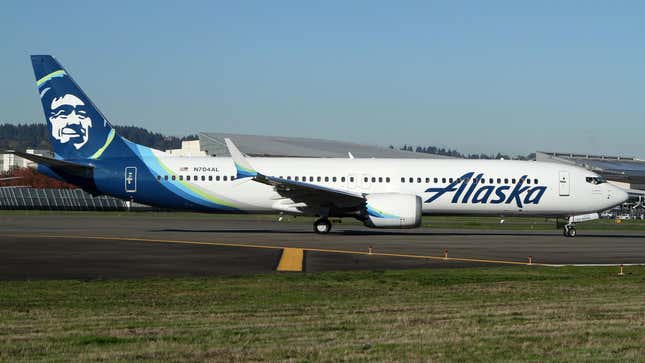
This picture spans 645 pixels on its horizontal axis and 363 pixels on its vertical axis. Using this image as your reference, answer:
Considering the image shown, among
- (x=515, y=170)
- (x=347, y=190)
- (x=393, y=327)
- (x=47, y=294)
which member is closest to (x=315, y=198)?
(x=347, y=190)

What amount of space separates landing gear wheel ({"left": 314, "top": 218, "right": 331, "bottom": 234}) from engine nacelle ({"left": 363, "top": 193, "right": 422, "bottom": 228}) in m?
2.52

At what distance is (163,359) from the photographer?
9.04 m

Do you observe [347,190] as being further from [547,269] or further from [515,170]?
Result: [547,269]

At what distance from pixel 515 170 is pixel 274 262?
62.5 ft

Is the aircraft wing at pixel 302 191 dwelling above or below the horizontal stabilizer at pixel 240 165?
below

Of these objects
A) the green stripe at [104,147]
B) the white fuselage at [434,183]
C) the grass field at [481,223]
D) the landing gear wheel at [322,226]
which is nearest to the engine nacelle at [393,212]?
the white fuselage at [434,183]

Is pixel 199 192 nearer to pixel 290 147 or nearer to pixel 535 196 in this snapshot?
pixel 535 196

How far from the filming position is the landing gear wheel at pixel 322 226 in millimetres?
37656

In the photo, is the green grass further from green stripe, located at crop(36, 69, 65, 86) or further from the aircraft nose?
green stripe, located at crop(36, 69, 65, 86)

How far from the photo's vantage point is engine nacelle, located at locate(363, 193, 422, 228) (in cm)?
3553

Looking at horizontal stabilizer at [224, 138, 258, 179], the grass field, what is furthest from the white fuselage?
the grass field

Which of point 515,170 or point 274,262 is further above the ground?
point 515,170

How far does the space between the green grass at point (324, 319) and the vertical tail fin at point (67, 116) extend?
21.6 metres

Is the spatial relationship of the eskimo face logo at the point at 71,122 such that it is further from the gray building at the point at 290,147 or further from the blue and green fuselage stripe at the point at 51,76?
the gray building at the point at 290,147
